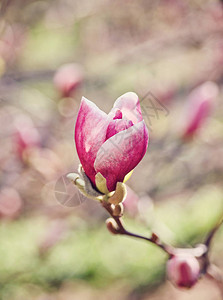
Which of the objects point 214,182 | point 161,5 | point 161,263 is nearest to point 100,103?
point 161,5

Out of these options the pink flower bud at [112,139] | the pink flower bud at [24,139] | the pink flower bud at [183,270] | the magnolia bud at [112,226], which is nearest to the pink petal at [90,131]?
the pink flower bud at [112,139]

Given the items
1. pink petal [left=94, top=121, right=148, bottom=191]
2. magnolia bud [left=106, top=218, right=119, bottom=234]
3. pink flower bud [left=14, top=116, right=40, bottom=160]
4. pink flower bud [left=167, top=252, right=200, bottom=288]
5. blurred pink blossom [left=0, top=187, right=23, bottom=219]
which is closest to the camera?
pink petal [left=94, top=121, right=148, bottom=191]

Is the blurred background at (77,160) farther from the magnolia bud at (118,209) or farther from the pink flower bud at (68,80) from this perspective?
the magnolia bud at (118,209)

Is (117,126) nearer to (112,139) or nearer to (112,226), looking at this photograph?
(112,139)

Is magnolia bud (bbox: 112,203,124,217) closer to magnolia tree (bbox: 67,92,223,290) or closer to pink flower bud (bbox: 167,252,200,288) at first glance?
magnolia tree (bbox: 67,92,223,290)

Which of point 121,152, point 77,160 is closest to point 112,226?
point 121,152

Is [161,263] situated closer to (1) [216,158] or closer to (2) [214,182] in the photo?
(2) [214,182]

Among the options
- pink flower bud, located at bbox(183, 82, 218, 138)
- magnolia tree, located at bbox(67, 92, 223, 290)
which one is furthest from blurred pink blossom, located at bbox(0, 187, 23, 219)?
magnolia tree, located at bbox(67, 92, 223, 290)
